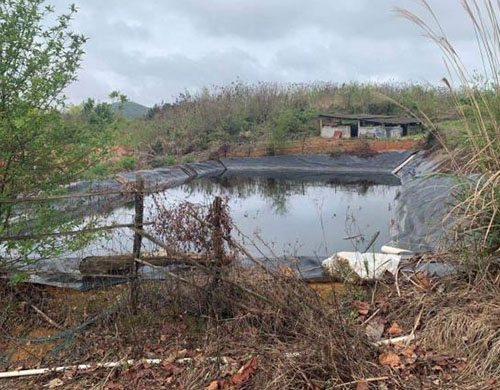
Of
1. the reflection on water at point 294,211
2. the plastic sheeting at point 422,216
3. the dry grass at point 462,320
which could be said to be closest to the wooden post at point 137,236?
the reflection on water at point 294,211

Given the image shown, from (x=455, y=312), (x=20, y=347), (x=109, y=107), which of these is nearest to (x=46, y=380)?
(x=20, y=347)

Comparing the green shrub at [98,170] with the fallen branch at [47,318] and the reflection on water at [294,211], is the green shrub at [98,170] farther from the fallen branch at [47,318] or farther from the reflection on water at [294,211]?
the fallen branch at [47,318]

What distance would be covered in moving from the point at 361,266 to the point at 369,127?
14914 mm

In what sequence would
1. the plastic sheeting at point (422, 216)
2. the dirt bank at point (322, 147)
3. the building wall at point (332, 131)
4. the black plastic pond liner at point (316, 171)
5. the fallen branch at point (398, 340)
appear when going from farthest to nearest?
the building wall at point (332, 131), the dirt bank at point (322, 147), the black plastic pond liner at point (316, 171), the plastic sheeting at point (422, 216), the fallen branch at point (398, 340)

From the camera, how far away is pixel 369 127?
1769 centimetres

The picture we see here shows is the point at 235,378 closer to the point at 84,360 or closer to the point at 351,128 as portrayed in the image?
the point at 84,360

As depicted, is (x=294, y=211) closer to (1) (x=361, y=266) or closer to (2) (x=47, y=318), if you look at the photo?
(1) (x=361, y=266)

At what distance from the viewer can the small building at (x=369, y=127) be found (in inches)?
690

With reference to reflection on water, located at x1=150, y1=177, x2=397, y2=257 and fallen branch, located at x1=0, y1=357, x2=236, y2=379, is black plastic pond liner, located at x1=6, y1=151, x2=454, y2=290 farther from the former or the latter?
fallen branch, located at x1=0, y1=357, x2=236, y2=379

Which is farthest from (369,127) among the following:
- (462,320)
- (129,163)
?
(462,320)

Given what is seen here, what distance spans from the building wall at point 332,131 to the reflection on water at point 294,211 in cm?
410

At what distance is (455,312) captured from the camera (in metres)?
2.57

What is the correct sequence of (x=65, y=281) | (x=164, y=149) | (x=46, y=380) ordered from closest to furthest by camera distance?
(x=46, y=380) < (x=65, y=281) < (x=164, y=149)

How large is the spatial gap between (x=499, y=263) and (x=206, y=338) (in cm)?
178
